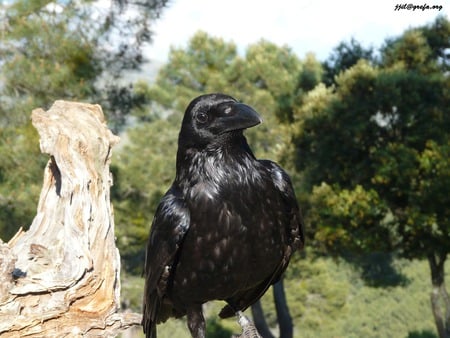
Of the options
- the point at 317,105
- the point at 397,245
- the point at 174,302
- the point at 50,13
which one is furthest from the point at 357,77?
the point at 174,302

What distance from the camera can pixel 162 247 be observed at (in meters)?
3.86

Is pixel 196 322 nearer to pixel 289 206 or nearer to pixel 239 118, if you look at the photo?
pixel 289 206

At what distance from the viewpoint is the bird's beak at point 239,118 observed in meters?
3.52

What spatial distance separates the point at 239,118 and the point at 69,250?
5.74ft

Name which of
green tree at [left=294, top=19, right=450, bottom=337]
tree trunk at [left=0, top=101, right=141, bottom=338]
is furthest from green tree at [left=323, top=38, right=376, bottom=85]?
tree trunk at [left=0, top=101, right=141, bottom=338]

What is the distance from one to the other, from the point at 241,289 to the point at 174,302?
0.46 m

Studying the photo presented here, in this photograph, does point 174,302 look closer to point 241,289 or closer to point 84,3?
point 241,289

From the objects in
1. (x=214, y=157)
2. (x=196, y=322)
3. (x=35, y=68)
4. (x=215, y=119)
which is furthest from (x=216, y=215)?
(x=35, y=68)

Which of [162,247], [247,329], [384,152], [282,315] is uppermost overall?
[384,152]

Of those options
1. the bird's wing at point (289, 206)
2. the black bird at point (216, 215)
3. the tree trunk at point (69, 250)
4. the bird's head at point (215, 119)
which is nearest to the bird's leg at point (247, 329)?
the black bird at point (216, 215)

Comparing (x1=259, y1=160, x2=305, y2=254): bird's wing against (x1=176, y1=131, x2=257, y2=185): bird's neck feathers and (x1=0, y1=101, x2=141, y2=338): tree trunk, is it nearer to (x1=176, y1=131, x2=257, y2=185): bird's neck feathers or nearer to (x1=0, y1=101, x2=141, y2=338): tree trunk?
(x1=176, y1=131, x2=257, y2=185): bird's neck feathers

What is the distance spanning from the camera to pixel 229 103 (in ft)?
11.9

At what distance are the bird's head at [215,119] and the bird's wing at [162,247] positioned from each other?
39 centimetres

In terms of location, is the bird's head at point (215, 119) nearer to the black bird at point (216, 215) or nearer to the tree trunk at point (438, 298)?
the black bird at point (216, 215)
